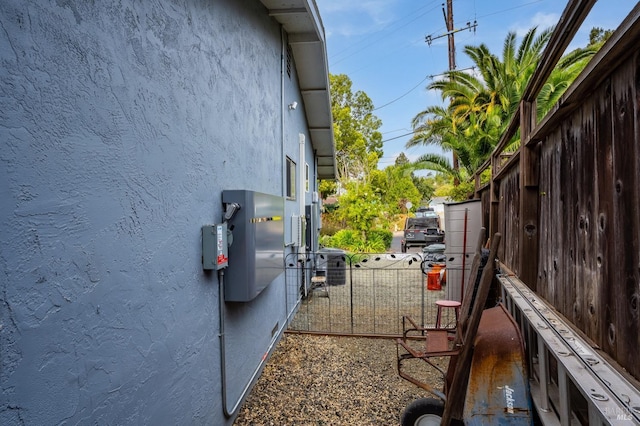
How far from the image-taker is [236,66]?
372 centimetres

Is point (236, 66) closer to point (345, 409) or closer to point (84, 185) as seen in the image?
point (84, 185)

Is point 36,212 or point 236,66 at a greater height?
point 236,66

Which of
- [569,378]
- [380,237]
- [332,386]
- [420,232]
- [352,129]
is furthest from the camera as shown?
→ [352,129]

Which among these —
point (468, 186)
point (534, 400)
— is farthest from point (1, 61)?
point (468, 186)

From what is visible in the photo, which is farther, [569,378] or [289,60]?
[289,60]

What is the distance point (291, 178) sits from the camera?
6961 millimetres

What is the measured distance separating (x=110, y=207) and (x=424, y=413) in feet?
9.87

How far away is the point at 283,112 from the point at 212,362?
4.06 metres

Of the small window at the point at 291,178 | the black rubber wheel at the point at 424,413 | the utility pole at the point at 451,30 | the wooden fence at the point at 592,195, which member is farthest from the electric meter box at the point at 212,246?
the utility pole at the point at 451,30

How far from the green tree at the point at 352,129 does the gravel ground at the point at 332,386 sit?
778 inches

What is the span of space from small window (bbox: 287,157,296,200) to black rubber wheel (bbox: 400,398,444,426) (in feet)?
14.0

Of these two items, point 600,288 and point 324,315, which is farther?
point 324,315

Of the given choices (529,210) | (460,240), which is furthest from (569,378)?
(460,240)

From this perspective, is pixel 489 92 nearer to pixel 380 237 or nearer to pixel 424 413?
pixel 380 237
